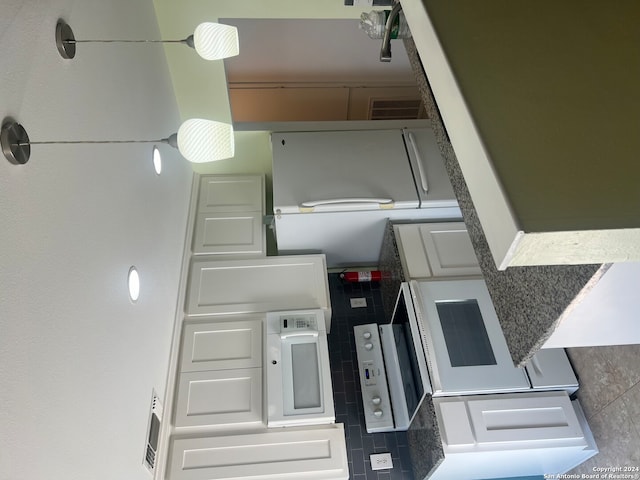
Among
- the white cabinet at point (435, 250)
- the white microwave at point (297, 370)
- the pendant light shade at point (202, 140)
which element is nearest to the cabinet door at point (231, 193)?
the white microwave at point (297, 370)

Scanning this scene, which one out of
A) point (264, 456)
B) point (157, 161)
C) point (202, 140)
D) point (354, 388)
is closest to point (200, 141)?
point (202, 140)

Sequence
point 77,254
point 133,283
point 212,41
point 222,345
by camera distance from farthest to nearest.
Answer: point 222,345, point 133,283, point 212,41, point 77,254

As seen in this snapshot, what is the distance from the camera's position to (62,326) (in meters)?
0.94

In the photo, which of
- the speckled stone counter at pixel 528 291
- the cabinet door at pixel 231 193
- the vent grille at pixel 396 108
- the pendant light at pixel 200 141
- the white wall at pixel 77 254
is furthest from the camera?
the vent grille at pixel 396 108

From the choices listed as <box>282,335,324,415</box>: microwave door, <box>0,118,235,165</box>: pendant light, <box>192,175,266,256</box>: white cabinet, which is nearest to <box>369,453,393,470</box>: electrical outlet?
<box>282,335,324,415</box>: microwave door

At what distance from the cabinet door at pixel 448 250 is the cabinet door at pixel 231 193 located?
0.90 m

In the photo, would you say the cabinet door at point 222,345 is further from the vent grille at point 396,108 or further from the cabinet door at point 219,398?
the vent grille at point 396,108

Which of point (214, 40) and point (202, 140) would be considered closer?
point (202, 140)

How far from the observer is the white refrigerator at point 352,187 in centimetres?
203

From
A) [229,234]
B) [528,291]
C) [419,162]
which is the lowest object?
[528,291]

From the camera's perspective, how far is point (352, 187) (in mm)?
2061

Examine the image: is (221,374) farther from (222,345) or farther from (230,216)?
(230,216)

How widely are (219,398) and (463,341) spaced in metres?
0.99

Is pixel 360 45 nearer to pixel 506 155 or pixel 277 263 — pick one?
pixel 277 263
